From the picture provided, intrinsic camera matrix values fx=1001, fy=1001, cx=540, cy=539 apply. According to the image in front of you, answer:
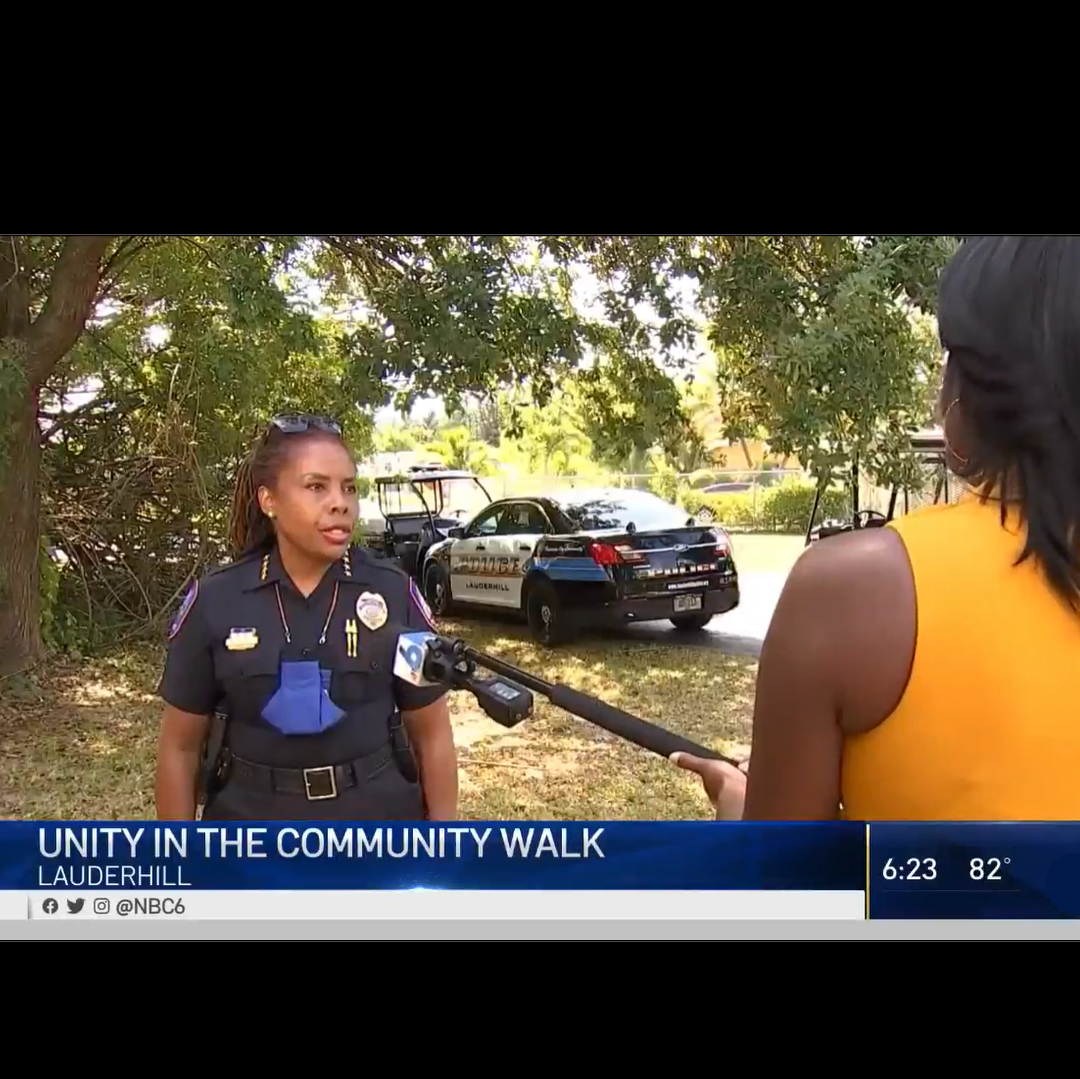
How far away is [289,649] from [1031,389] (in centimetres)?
142

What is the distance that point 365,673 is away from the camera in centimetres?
205

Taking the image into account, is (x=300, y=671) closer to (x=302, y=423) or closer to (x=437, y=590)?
(x=437, y=590)

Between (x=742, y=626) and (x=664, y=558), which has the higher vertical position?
(x=664, y=558)

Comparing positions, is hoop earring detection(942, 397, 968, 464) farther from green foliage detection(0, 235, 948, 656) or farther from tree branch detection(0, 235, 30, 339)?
tree branch detection(0, 235, 30, 339)

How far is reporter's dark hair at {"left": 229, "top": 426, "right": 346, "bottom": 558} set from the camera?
2068 mm

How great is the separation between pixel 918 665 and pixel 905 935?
4.26 ft

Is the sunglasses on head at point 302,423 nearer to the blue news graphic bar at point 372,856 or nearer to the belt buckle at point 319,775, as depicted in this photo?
the belt buckle at point 319,775

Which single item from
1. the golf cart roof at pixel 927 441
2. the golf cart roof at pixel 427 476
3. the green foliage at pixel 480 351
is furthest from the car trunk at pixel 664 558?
the golf cart roof at pixel 927 441

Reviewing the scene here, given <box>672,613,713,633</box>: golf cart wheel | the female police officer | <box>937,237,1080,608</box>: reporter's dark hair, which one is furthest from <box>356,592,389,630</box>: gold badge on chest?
<box>937,237,1080,608</box>: reporter's dark hair

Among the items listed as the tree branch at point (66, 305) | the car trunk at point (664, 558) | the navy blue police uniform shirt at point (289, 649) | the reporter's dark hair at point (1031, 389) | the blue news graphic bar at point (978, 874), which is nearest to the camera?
the reporter's dark hair at point (1031, 389)

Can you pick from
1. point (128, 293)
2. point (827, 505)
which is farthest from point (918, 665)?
point (128, 293)

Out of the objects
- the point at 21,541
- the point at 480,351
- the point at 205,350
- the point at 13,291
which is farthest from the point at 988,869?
the point at 13,291

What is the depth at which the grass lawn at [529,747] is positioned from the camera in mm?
2168

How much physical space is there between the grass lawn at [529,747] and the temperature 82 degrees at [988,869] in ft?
1.69
